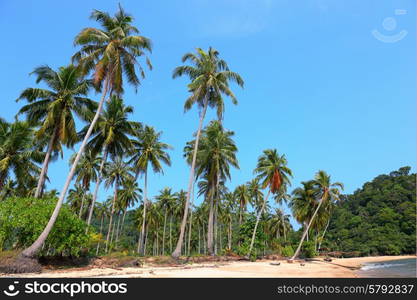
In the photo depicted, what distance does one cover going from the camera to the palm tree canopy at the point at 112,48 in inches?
774

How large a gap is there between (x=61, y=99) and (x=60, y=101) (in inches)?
7.3

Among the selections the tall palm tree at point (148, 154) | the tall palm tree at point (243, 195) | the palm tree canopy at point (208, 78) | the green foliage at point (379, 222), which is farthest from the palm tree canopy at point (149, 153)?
the green foliage at point (379, 222)

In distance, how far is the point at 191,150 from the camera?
38219 mm

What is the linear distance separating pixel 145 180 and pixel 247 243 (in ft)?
50.0

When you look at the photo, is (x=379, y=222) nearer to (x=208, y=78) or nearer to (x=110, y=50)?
(x=208, y=78)

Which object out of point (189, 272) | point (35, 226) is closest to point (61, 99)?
point (35, 226)

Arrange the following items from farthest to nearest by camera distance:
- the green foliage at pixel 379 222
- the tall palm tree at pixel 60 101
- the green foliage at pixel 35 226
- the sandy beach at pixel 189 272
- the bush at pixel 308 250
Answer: the green foliage at pixel 379 222
the bush at pixel 308 250
the tall palm tree at pixel 60 101
the green foliage at pixel 35 226
the sandy beach at pixel 189 272

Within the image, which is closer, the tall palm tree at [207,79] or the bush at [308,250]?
the tall palm tree at [207,79]

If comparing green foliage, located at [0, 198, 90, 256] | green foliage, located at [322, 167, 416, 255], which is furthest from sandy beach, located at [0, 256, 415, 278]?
green foliage, located at [322, 167, 416, 255]

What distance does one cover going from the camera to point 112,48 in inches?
779

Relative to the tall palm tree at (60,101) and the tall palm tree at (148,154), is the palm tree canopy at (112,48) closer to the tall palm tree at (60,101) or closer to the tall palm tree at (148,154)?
the tall palm tree at (60,101)

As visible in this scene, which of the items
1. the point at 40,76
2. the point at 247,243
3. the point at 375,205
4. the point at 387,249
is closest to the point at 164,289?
the point at 40,76

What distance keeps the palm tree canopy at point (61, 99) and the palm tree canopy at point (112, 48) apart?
48.4 inches

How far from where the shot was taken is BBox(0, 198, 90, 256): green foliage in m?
17.0
